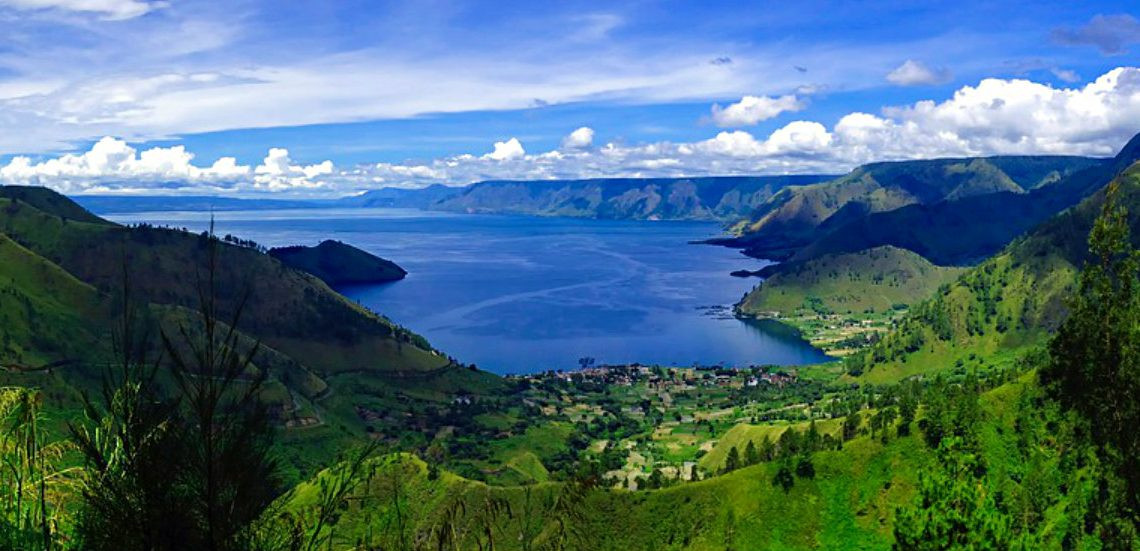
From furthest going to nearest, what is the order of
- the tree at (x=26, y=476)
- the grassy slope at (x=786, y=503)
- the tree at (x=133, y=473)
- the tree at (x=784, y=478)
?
the tree at (x=784, y=478) < the grassy slope at (x=786, y=503) < the tree at (x=26, y=476) < the tree at (x=133, y=473)

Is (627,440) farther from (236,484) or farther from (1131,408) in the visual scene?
(236,484)

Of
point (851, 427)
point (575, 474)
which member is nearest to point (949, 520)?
point (575, 474)

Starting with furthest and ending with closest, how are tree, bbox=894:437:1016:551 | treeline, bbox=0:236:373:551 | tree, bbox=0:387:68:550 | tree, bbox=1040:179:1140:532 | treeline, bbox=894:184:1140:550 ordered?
1. tree, bbox=894:437:1016:551
2. treeline, bbox=894:184:1140:550
3. tree, bbox=1040:179:1140:532
4. tree, bbox=0:387:68:550
5. treeline, bbox=0:236:373:551

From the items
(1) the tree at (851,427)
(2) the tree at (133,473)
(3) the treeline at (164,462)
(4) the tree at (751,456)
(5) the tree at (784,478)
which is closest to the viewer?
(3) the treeline at (164,462)

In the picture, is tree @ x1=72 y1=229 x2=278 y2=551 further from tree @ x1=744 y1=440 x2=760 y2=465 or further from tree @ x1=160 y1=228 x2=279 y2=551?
tree @ x1=744 y1=440 x2=760 y2=465

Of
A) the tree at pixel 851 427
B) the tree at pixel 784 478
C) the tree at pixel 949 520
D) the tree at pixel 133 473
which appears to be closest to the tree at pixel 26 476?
the tree at pixel 133 473

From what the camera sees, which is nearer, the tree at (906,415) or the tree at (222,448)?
the tree at (222,448)

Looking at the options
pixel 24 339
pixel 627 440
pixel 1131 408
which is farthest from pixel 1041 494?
pixel 24 339

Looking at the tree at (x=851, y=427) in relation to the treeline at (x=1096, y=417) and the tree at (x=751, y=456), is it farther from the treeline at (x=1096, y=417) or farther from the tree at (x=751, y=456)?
the treeline at (x=1096, y=417)

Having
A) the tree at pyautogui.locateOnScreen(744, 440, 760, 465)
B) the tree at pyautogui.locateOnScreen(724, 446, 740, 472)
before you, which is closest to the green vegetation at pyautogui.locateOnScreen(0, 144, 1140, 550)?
the tree at pyautogui.locateOnScreen(744, 440, 760, 465)

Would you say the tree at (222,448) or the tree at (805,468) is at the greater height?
the tree at (222,448)

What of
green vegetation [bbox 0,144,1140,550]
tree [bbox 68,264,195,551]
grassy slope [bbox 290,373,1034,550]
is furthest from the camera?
grassy slope [bbox 290,373,1034,550]
